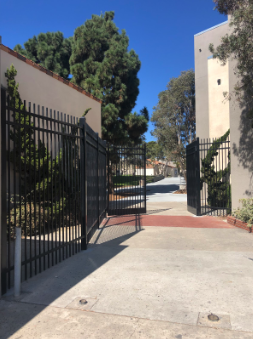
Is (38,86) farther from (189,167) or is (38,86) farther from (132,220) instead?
(189,167)

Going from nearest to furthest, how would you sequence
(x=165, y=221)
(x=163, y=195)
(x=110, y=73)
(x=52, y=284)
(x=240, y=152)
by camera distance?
(x=52, y=284)
(x=240, y=152)
(x=165, y=221)
(x=110, y=73)
(x=163, y=195)

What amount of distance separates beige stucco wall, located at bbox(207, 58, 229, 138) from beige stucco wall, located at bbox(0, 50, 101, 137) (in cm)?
683

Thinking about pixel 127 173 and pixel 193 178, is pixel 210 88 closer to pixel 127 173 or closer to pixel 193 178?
pixel 193 178

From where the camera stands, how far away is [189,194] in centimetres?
1186

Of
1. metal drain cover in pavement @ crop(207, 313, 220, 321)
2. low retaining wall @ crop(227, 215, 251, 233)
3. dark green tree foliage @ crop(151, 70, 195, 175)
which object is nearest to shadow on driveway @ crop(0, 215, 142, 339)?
metal drain cover in pavement @ crop(207, 313, 220, 321)

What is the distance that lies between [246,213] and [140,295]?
5.42 metres

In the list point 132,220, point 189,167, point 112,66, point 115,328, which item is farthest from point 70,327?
point 112,66

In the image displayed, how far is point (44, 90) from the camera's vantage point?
8.74 metres

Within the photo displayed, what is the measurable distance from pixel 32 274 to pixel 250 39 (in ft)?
25.8

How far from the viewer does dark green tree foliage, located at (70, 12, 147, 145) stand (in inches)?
668

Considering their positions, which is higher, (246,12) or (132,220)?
(246,12)

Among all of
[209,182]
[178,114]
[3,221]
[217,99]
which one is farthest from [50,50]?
[3,221]

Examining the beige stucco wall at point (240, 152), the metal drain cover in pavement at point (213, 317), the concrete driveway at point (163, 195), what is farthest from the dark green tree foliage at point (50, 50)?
the metal drain cover in pavement at point (213, 317)

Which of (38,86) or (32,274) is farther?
(38,86)
